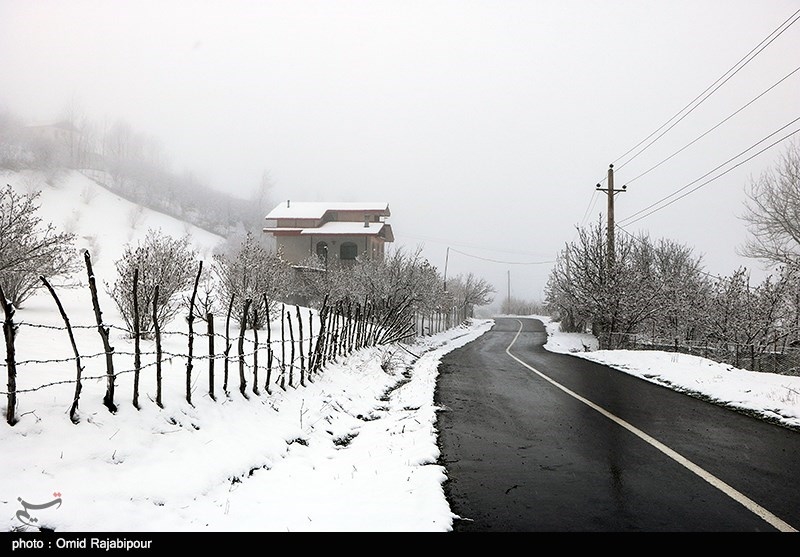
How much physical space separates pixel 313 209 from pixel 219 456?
54.6 meters

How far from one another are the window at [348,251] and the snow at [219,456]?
1743 inches

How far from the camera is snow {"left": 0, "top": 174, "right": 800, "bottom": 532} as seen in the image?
149 inches

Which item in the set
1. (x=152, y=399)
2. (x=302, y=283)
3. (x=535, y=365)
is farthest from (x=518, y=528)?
(x=302, y=283)

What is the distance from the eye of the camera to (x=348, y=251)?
54.0m

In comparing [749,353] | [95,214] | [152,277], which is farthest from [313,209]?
[95,214]

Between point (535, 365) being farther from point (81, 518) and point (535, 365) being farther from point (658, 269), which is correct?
point (658, 269)

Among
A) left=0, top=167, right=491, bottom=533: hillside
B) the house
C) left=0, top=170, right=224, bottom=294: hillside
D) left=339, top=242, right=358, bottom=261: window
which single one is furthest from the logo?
left=0, top=170, right=224, bottom=294: hillside

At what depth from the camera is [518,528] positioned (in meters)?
3.71

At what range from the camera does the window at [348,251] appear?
53.6 meters

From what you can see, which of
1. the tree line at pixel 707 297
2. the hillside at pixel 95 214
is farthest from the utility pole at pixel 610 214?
the hillside at pixel 95 214

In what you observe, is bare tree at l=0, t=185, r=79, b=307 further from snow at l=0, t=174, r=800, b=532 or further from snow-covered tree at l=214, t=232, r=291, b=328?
snow-covered tree at l=214, t=232, r=291, b=328

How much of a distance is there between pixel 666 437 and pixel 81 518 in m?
6.52

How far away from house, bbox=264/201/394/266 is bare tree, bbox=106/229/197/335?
3528cm

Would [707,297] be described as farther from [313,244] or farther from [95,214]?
[95,214]
